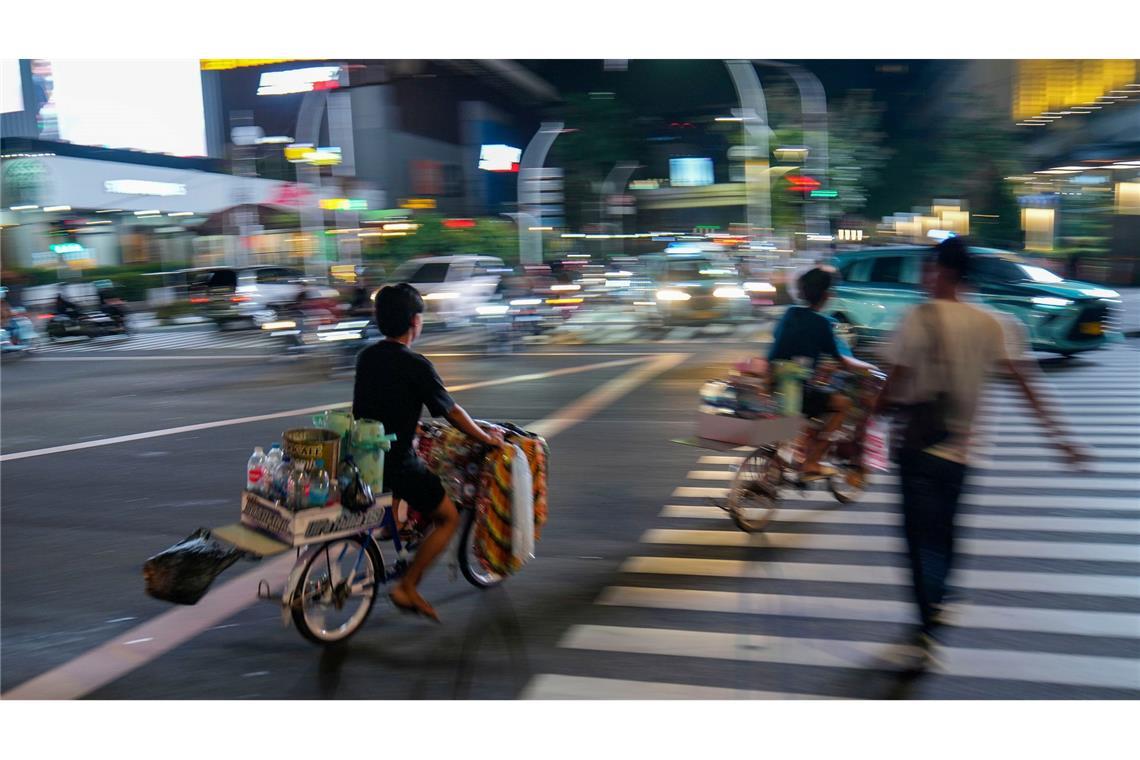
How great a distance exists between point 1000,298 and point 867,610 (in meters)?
9.88

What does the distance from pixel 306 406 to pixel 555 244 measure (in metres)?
35.3

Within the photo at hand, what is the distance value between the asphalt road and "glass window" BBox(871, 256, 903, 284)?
16.5 feet

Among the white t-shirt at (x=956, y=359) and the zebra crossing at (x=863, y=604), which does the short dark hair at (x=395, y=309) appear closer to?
the zebra crossing at (x=863, y=604)

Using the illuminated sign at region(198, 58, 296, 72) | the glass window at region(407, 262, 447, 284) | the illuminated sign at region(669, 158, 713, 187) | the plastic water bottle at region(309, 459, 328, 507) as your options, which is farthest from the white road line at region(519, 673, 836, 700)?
the illuminated sign at region(669, 158, 713, 187)

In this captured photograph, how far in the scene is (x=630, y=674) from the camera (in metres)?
4.14

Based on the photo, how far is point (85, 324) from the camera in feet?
81.6

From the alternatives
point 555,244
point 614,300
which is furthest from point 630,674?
point 555,244

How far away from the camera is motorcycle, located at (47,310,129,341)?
2444 centimetres

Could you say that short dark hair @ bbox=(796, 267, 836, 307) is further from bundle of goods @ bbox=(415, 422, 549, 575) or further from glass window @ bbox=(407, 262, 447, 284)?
glass window @ bbox=(407, 262, 447, 284)

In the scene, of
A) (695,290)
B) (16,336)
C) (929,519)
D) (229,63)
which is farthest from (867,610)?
(229,63)

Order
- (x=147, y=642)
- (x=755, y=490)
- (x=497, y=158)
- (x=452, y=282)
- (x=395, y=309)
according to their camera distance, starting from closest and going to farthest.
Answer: (x=395, y=309), (x=147, y=642), (x=755, y=490), (x=452, y=282), (x=497, y=158)

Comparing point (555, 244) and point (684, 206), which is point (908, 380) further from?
point (684, 206)

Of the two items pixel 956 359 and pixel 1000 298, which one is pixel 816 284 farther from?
pixel 1000 298

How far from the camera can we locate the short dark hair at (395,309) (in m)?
4.48
